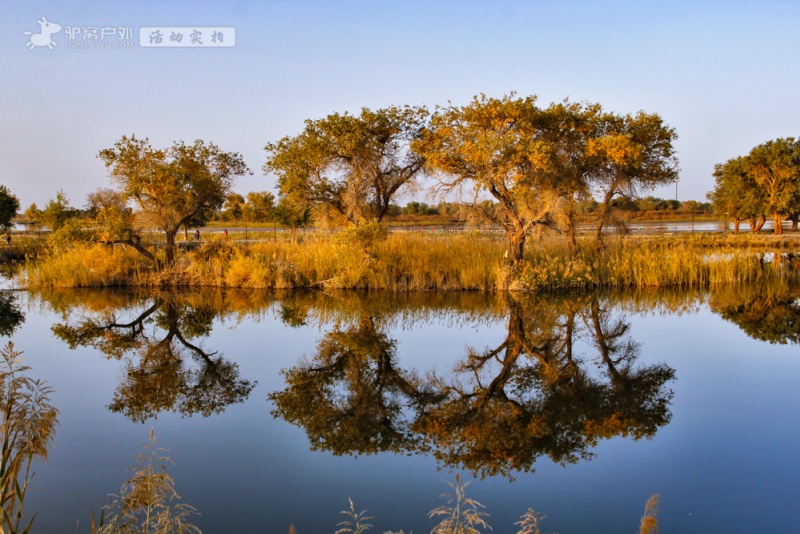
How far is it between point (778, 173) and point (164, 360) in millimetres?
39897

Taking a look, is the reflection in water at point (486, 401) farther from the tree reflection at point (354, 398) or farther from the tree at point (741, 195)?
the tree at point (741, 195)

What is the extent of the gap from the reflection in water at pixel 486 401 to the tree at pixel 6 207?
1206 inches

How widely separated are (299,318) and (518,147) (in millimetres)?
7639

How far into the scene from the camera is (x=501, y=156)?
17.2m

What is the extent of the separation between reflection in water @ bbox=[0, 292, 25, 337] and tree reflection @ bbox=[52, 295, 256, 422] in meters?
0.88

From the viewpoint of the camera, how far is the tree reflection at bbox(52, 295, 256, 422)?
8.11m

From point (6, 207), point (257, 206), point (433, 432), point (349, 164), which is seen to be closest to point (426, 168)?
point (349, 164)

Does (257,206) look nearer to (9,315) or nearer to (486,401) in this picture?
(9,315)

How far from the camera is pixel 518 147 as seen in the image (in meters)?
16.9

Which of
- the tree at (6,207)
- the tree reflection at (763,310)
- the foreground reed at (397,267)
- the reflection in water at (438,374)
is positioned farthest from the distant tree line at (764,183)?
the tree at (6,207)

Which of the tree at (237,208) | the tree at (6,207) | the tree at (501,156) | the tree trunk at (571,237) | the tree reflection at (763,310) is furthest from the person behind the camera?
the tree at (237,208)

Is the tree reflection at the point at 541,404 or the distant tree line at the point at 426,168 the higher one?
the distant tree line at the point at 426,168

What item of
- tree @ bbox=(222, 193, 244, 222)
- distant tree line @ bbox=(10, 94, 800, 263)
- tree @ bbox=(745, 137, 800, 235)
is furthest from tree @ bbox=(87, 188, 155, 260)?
tree @ bbox=(222, 193, 244, 222)

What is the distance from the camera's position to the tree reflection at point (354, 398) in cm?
677
